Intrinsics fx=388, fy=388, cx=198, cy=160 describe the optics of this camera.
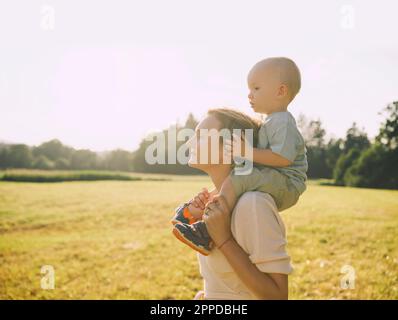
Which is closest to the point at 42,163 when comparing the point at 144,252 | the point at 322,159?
the point at 144,252

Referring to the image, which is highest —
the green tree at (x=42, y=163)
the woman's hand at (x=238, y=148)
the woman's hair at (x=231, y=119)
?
the green tree at (x=42, y=163)

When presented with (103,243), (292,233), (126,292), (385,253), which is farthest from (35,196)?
(385,253)

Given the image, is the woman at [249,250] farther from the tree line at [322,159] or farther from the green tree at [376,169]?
the green tree at [376,169]

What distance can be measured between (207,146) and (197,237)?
1.49 ft

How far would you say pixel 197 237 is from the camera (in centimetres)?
187

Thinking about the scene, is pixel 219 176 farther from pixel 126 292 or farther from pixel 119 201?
pixel 119 201

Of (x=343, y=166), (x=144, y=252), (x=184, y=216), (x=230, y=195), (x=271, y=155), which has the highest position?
(x=343, y=166)

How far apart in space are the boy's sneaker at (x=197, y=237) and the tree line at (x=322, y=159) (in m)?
28.0

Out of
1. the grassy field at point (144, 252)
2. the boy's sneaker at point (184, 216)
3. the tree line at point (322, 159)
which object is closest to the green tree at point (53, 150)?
the tree line at point (322, 159)

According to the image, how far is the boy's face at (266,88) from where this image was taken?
81.3 inches

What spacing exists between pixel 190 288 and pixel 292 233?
6.54 m

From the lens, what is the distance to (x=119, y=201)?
2303 cm

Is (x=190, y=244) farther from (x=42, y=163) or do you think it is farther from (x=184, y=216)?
(x=42, y=163)

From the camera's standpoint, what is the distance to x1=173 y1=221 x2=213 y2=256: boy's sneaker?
1862 mm
